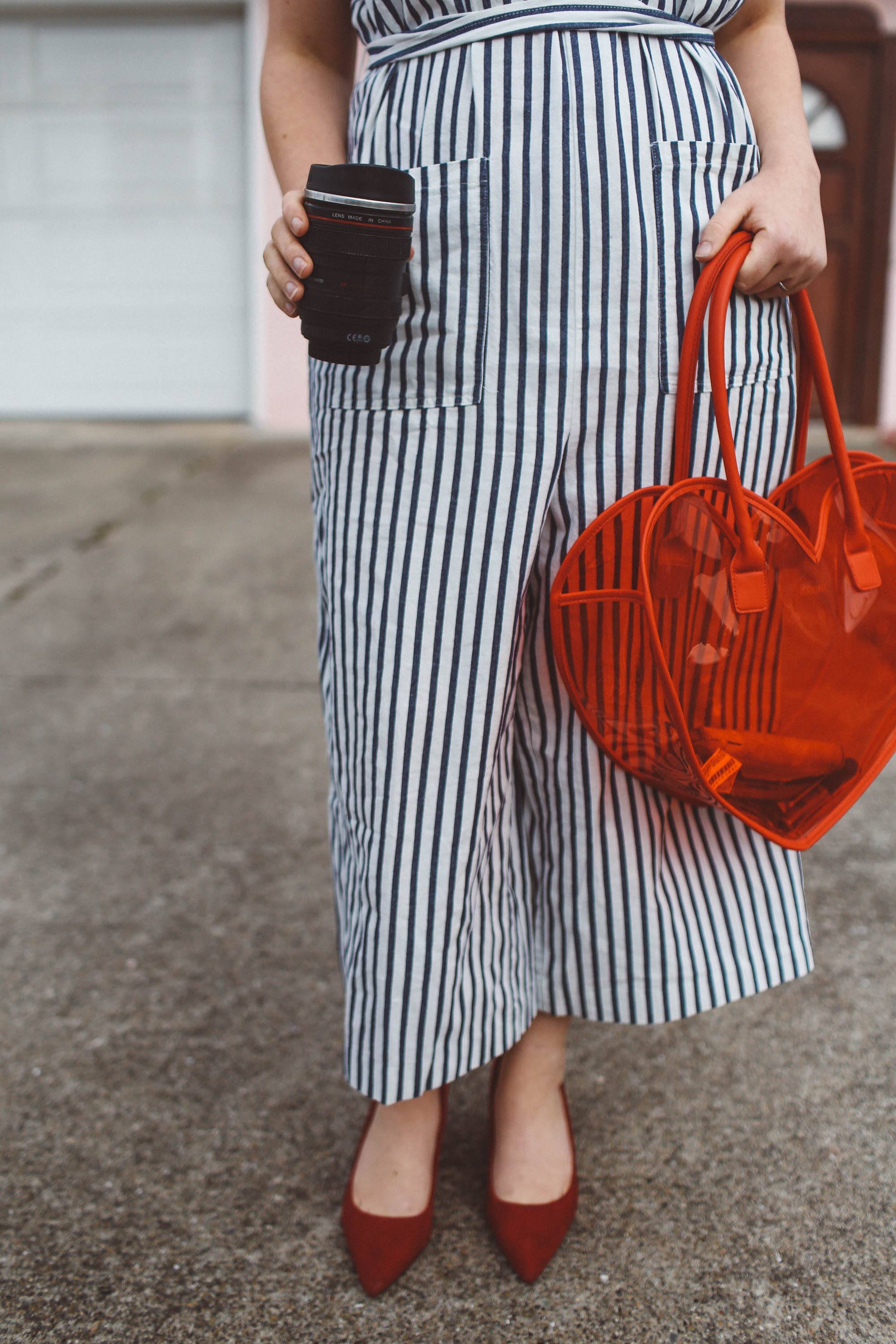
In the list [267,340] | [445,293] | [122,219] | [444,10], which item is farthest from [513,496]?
[122,219]

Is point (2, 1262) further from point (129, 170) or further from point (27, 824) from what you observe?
point (129, 170)

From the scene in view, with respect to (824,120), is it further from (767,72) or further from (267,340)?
(767,72)

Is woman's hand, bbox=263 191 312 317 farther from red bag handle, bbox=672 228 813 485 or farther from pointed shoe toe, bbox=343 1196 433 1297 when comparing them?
pointed shoe toe, bbox=343 1196 433 1297

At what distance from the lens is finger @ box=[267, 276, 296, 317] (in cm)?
89

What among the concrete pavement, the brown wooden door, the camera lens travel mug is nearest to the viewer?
the camera lens travel mug

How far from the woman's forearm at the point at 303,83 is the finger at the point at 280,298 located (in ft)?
0.58

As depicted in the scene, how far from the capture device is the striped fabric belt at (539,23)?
0.90 metres

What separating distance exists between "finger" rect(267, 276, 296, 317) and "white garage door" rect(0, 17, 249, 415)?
19.7 feet

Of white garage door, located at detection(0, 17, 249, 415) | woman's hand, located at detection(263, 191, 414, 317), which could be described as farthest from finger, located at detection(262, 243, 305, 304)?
white garage door, located at detection(0, 17, 249, 415)

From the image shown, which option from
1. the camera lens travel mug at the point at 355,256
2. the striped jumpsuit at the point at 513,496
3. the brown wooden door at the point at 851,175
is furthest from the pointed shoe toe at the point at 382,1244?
the brown wooden door at the point at 851,175

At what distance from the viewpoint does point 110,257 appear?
21.7 feet

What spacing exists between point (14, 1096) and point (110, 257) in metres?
6.22

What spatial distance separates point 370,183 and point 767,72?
47 centimetres

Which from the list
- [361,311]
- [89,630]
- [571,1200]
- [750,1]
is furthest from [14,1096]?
[89,630]
